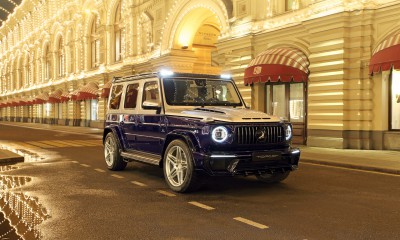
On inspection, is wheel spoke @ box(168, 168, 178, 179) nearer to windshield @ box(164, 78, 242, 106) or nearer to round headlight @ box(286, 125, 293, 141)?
windshield @ box(164, 78, 242, 106)

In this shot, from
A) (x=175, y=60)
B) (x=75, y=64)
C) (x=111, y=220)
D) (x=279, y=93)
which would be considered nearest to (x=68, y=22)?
(x=75, y=64)

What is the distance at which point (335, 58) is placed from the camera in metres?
16.9

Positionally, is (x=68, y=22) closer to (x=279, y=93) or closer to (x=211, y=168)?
(x=279, y=93)

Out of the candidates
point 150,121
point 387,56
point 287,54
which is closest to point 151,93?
point 150,121

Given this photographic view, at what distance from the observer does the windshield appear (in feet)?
29.4

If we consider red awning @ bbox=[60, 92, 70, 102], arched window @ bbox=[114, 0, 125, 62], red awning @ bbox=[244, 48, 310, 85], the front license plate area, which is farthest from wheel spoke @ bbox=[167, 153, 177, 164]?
red awning @ bbox=[60, 92, 70, 102]

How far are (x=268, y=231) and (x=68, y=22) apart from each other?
45.3m

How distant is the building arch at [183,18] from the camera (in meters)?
25.9

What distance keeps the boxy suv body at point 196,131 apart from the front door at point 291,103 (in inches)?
407

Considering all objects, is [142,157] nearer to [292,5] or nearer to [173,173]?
[173,173]

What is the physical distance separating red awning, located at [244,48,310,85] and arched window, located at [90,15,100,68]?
24.4m

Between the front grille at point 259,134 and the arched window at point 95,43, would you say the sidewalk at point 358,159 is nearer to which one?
the front grille at point 259,134

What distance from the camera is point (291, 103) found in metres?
20.0

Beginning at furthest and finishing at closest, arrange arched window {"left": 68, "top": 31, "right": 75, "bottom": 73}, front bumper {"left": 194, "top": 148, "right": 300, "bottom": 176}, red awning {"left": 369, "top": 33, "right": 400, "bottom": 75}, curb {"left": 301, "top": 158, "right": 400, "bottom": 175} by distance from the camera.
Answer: arched window {"left": 68, "top": 31, "right": 75, "bottom": 73} < red awning {"left": 369, "top": 33, "right": 400, "bottom": 75} < curb {"left": 301, "top": 158, "right": 400, "bottom": 175} < front bumper {"left": 194, "top": 148, "right": 300, "bottom": 176}
